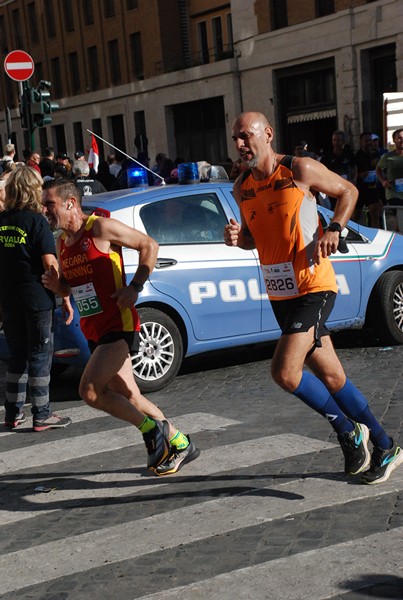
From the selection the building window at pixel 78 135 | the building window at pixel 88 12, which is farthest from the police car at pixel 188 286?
the building window at pixel 78 135

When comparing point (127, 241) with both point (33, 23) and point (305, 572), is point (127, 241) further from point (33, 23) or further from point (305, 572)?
point (33, 23)

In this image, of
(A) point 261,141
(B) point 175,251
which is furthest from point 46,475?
(B) point 175,251

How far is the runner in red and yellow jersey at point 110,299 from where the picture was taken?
236 inches

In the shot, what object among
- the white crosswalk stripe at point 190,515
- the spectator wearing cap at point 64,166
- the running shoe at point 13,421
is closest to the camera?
the white crosswalk stripe at point 190,515

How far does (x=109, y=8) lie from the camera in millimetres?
50688

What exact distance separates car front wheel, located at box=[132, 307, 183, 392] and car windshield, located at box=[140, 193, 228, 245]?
66cm

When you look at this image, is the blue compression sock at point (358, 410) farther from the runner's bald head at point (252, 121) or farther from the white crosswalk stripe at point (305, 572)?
the runner's bald head at point (252, 121)

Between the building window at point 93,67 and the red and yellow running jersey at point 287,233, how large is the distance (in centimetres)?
4811

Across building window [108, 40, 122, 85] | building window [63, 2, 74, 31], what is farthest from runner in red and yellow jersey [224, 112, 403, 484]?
building window [63, 2, 74, 31]

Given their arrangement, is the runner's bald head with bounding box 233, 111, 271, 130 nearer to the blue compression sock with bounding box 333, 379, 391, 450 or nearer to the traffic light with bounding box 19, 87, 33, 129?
the blue compression sock with bounding box 333, 379, 391, 450

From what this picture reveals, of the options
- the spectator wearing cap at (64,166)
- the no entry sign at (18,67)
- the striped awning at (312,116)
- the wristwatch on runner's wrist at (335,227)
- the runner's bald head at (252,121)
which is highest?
the no entry sign at (18,67)

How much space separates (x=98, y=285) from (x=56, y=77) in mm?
52118

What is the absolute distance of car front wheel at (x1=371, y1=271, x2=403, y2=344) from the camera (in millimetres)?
9953

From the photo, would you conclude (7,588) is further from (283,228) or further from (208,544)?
(283,228)
